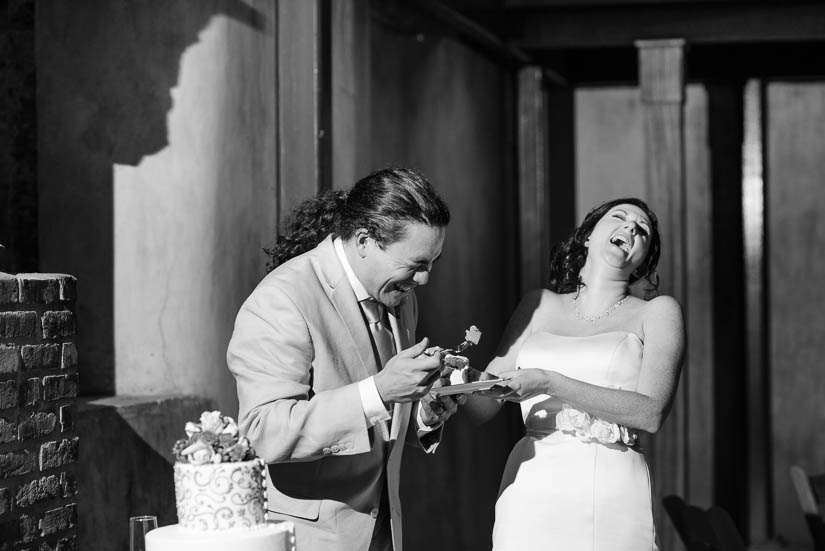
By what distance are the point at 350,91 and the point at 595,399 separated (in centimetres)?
202

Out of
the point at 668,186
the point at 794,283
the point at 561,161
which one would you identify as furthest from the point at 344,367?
the point at 794,283

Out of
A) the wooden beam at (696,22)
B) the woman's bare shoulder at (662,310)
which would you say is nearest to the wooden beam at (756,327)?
the wooden beam at (696,22)

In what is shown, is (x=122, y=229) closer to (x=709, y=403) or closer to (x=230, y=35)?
(x=230, y=35)

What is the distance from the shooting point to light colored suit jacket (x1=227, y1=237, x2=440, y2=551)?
250 cm

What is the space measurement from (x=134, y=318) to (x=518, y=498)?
4.79 ft

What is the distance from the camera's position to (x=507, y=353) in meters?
3.50

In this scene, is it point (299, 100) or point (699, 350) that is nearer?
point (299, 100)

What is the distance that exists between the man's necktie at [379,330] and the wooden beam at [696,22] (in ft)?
11.3

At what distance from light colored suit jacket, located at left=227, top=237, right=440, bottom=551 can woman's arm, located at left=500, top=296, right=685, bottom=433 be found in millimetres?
434

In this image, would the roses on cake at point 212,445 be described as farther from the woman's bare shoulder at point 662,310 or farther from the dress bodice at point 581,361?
the woman's bare shoulder at point 662,310

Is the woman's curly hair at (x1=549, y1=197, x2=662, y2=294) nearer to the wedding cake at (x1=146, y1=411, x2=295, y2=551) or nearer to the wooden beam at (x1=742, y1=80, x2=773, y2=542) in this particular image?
the wedding cake at (x1=146, y1=411, x2=295, y2=551)

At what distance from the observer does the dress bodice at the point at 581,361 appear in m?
3.29

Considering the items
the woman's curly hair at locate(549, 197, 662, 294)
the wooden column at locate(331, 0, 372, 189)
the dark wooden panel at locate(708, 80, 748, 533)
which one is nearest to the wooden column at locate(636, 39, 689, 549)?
the dark wooden panel at locate(708, 80, 748, 533)

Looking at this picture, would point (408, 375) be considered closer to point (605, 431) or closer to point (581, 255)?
point (605, 431)
